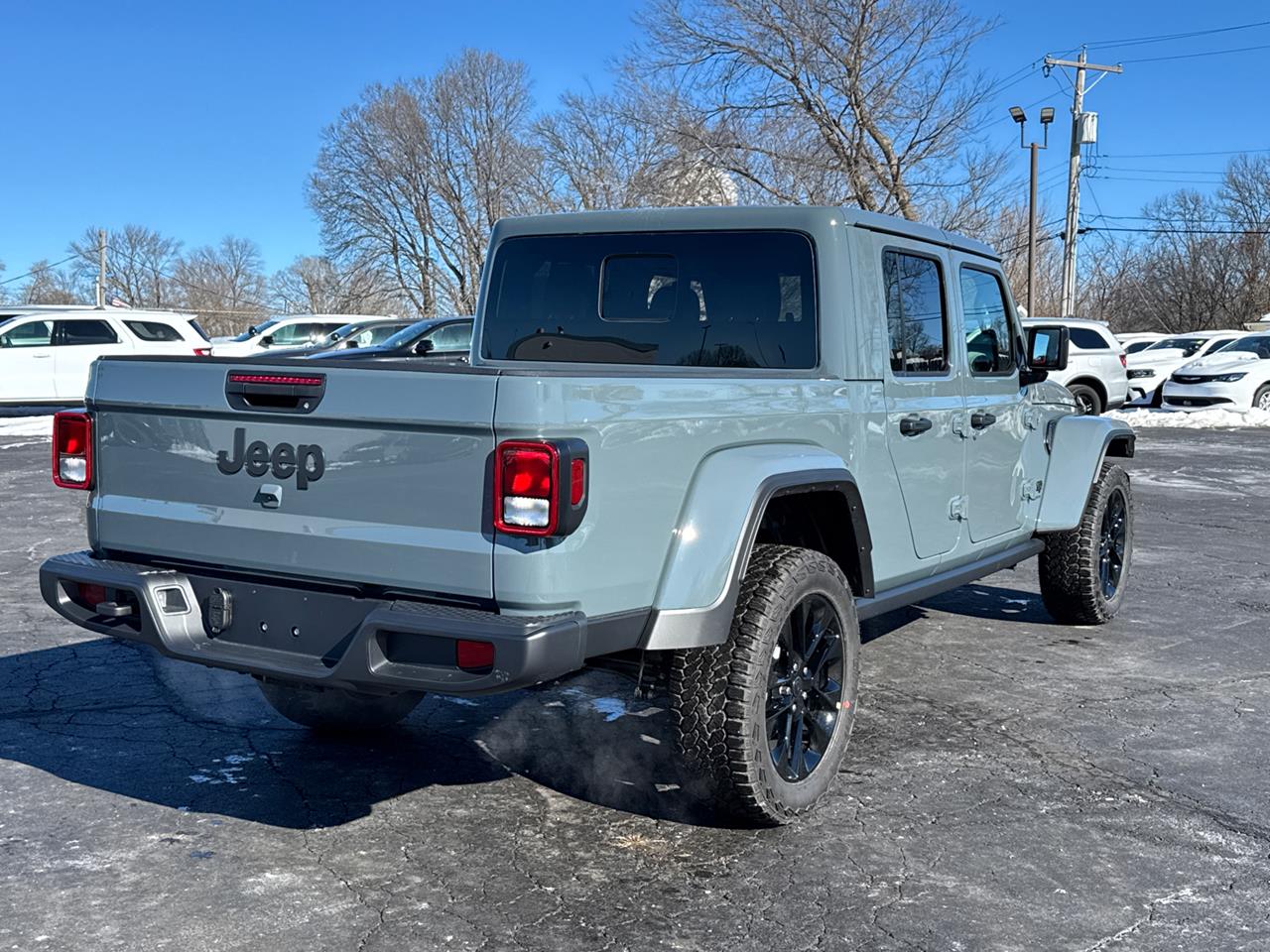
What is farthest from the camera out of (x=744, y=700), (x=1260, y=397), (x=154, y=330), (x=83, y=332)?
(x=1260, y=397)

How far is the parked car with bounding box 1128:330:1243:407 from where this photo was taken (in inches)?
1049

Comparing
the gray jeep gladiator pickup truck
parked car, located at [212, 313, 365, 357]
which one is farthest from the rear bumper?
parked car, located at [212, 313, 365, 357]

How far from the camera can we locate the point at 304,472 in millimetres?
3549

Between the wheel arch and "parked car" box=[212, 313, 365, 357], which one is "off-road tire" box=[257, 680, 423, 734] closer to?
the wheel arch

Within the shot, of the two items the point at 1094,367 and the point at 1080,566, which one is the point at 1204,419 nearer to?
the point at 1094,367

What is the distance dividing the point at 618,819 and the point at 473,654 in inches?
45.0

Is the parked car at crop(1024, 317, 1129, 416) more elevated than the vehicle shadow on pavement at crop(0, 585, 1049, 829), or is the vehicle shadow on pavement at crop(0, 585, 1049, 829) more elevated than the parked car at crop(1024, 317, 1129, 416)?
the parked car at crop(1024, 317, 1129, 416)

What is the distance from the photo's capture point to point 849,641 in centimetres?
432

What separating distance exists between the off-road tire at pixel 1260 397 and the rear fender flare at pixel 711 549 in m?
21.4

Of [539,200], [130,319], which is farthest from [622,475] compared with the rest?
[539,200]

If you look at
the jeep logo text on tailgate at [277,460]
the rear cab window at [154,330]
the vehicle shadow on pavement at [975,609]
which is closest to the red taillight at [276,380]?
the jeep logo text on tailgate at [277,460]

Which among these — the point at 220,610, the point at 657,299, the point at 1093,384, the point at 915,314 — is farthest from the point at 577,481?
the point at 1093,384

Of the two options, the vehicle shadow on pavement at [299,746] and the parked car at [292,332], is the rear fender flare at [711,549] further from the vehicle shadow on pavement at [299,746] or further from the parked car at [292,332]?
the parked car at [292,332]

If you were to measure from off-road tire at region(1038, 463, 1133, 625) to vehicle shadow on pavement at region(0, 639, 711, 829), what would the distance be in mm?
2544
